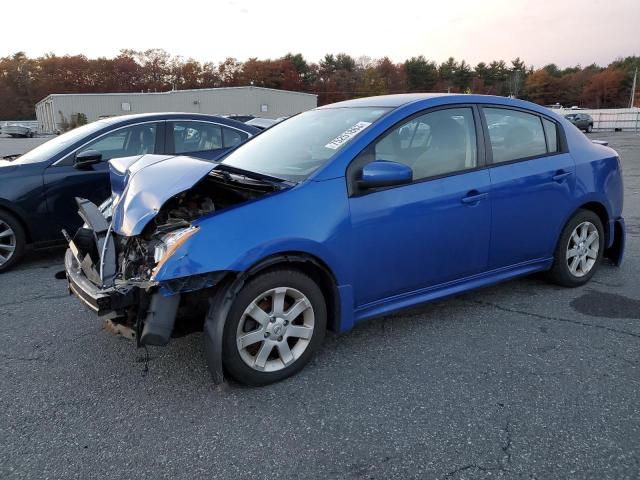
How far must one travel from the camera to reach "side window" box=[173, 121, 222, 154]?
19.9ft

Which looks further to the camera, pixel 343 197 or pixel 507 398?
pixel 343 197

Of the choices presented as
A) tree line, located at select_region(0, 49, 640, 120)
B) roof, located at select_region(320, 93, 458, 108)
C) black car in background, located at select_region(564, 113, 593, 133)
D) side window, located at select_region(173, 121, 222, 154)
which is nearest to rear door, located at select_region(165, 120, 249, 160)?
side window, located at select_region(173, 121, 222, 154)

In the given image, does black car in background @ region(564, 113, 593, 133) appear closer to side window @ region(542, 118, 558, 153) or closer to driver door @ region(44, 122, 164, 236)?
side window @ region(542, 118, 558, 153)

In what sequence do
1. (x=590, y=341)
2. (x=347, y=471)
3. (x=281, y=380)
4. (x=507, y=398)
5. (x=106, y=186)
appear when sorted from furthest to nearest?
(x=106, y=186), (x=590, y=341), (x=281, y=380), (x=507, y=398), (x=347, y=471)

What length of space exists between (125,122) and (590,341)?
203 inches

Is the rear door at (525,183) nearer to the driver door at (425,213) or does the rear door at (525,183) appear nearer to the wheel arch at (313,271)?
the driver door at (425,213)

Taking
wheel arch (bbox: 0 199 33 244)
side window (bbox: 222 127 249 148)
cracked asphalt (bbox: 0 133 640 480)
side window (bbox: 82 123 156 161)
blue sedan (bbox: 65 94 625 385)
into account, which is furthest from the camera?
side window (bbox: 222 127 249 148)

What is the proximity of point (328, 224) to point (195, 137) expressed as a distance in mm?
3738

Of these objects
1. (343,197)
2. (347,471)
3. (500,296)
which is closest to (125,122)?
(343,197)

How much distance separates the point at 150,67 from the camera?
89312 mm

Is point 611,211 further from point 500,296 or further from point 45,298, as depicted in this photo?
point 45,298

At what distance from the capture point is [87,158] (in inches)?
209

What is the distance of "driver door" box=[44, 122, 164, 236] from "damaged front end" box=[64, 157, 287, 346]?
2187mm

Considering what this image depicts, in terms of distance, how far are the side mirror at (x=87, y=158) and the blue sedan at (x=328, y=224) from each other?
1.77 metres
